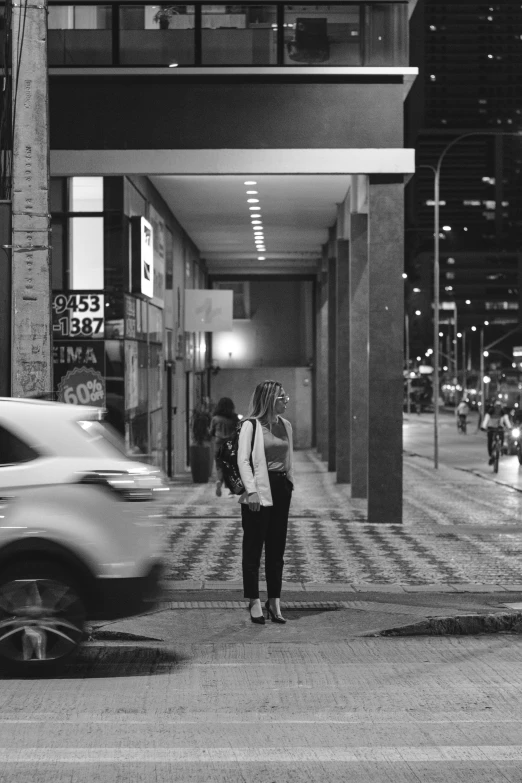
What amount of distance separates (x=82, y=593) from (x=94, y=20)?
38.7 ft

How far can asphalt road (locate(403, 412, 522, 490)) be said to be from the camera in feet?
105

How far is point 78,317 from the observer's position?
57.9ft

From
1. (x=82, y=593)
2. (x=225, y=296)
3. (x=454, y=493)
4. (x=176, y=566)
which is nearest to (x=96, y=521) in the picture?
(x=82, y=593)

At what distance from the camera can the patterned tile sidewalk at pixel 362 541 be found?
38.8 ft

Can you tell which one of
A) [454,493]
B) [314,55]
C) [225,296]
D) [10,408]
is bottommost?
[454,493]

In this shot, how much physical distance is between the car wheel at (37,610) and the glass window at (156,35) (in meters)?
11.2

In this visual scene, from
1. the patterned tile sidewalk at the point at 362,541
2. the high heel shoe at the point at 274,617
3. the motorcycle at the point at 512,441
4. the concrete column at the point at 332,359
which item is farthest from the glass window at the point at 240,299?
the high heel shoe at the point at 274,617

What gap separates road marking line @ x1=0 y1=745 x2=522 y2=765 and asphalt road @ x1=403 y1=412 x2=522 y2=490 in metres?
21.1

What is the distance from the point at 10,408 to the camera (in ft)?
24.3

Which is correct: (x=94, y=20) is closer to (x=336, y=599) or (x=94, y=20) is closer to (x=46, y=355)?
(x=46, y=355)

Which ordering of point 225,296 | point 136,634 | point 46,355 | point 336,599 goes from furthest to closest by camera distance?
point 225,296 < point 336,599 < point 46,355 < point 136,634

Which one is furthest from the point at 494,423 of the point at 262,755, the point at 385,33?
the point at 262,755

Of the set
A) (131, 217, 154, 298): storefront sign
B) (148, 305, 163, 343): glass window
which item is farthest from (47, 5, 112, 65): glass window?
(148, 305, 163, 343): glass window

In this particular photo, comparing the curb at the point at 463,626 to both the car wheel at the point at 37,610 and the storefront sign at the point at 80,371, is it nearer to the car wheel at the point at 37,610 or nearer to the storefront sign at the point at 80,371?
the car wheel at the point at 37,610
